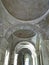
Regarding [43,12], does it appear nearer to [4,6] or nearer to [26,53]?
[4,6]

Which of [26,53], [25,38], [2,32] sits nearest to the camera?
[2,32]

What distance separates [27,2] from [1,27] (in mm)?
2118

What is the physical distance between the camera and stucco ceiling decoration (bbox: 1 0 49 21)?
685 centimetres

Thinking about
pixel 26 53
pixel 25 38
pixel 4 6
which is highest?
pixel 4 6

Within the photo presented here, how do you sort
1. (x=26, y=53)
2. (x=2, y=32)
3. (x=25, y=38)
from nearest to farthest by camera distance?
(x=2, y=32) < (x=25, y=38) < (x=26, y=53)

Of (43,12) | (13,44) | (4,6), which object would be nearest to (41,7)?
(43,12)

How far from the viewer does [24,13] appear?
23.6 feet

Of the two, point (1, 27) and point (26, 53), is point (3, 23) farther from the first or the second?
point (26, 53)

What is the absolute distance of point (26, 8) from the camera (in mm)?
7113

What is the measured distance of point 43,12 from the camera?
6965mm

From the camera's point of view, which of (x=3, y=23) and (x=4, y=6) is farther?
(x=3, y=23)

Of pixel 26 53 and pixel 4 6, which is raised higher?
pixel 4 6

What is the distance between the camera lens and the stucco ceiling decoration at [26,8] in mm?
Result: 6848

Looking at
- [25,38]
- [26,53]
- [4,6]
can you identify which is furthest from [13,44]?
[4,6]
